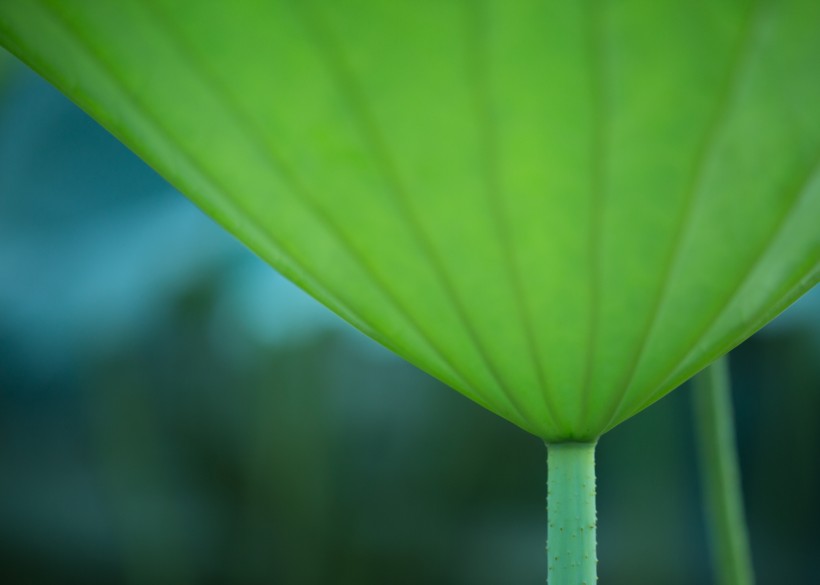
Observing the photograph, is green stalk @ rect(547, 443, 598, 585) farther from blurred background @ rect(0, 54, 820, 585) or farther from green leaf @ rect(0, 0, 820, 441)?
blurred background @ rect(0, 54, 820, 585)

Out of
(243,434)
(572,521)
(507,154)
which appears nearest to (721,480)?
(243,434)

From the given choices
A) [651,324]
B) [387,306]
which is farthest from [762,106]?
[387,306]

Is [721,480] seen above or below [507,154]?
above

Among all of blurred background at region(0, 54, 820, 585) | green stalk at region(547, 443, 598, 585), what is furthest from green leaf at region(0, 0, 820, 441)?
blurred background at region(0, 54, 820, 585)

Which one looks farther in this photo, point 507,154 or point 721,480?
point 721,480

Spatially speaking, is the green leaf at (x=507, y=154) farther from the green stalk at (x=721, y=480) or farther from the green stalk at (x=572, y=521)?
the green stalk at (x=721, y=480)

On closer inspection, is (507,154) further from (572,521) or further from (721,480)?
(721,480)
